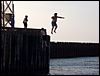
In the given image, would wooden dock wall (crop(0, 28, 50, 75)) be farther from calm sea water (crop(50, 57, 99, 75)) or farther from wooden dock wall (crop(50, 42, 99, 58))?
wooden dock wall (crop(50, 42, 99, 58))

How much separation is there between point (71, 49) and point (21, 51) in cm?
7905

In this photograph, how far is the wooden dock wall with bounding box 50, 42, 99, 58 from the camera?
109688 millimetres

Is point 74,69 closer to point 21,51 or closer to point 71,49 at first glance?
point 21,51

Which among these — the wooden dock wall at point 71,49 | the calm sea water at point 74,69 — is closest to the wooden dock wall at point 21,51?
the calm sea water at point 74,69

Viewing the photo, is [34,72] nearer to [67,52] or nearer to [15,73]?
[15,73]

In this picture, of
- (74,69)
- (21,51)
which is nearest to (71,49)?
(74,69)

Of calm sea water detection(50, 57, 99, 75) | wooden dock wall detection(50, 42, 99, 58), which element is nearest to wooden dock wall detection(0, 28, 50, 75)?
calm sea water detection(50, 57, 99, 75)

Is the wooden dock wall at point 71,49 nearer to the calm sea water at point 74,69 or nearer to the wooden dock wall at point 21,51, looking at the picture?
the calm sea water at point 74,69

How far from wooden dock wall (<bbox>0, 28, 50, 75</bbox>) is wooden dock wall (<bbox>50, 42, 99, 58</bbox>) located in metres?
66.5

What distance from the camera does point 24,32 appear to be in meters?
36.6

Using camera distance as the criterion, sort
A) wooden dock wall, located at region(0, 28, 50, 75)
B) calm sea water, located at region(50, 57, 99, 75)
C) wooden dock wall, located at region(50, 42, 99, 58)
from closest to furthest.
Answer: wooden dock wall, located at region(0, 28, 50, 75), calm sea water, located at region(50, 57, 99, 75), wooden dock wall, located at region(50, 42, 99, 58)

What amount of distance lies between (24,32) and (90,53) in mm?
87892

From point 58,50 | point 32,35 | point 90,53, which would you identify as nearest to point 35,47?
point 32,35

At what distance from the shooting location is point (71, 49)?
377ft
